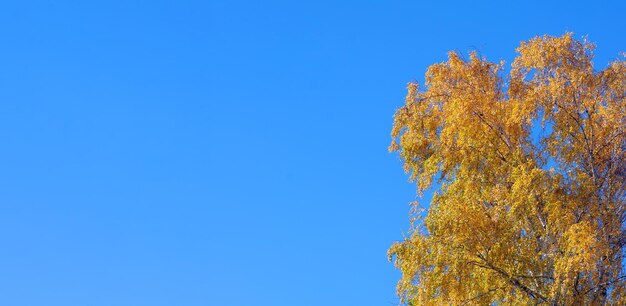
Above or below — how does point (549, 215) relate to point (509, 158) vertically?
below

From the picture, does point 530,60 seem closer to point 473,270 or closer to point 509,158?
point 509,158

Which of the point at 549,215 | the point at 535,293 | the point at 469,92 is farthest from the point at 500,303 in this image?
the point at 469,92

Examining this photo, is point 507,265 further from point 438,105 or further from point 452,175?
point 438,105

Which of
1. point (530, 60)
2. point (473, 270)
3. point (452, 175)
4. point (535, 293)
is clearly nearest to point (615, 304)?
point (535, 293)

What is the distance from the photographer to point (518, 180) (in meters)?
20.1

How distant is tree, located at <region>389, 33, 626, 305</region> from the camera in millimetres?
19844

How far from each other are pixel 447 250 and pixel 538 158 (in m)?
3.40

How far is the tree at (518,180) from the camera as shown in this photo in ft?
65.1

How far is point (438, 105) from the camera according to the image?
23.4 metres

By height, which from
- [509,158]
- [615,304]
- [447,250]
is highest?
[509,158]

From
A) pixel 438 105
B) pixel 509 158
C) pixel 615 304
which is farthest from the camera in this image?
pixel 438 105

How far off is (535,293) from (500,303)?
0.78 metres

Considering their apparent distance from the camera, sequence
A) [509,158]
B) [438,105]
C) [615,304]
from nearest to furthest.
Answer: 1. [615,304]
2. [509,158]
3. [438,105]

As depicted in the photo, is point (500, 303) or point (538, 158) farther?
point (538, 158)
